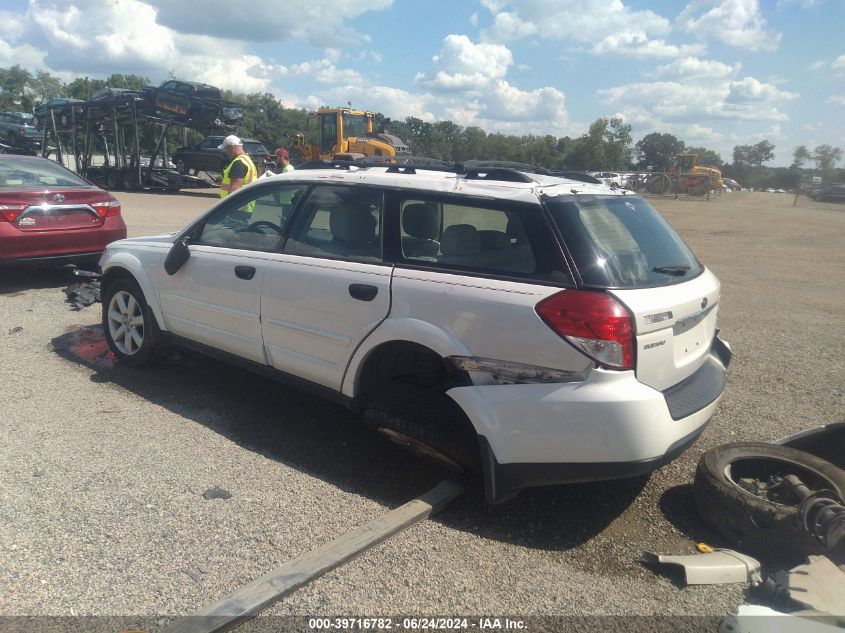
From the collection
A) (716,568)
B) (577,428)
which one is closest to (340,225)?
(577,428)

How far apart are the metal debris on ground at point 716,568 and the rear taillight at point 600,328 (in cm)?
89

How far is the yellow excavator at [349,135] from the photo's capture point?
2466 centimetres

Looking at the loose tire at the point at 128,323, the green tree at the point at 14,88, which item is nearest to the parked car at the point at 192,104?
the loose tire at the point at 128,323

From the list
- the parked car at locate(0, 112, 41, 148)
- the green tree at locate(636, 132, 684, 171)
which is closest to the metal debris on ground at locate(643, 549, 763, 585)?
the parked car at locate(0, 112, 41, 148)

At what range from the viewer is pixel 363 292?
12.0 feet

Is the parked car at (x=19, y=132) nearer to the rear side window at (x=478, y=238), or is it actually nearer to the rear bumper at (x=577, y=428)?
the rear side window at (x=478, y=238)

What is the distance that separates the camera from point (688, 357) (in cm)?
335

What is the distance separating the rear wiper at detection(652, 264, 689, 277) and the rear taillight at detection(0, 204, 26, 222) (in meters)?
6.94

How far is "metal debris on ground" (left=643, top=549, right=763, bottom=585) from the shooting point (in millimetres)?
2852

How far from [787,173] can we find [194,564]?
9364 cm

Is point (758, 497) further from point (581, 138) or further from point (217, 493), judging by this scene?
point (581, 138)

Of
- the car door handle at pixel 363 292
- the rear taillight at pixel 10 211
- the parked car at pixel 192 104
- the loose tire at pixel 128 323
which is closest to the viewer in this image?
the car door handle at pixel 363 292

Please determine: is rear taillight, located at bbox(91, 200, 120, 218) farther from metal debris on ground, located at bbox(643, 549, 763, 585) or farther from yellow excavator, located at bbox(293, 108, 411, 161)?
yellow excavator, located at bbox(293, 108, 411, 161)

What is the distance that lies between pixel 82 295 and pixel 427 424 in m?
5.40
